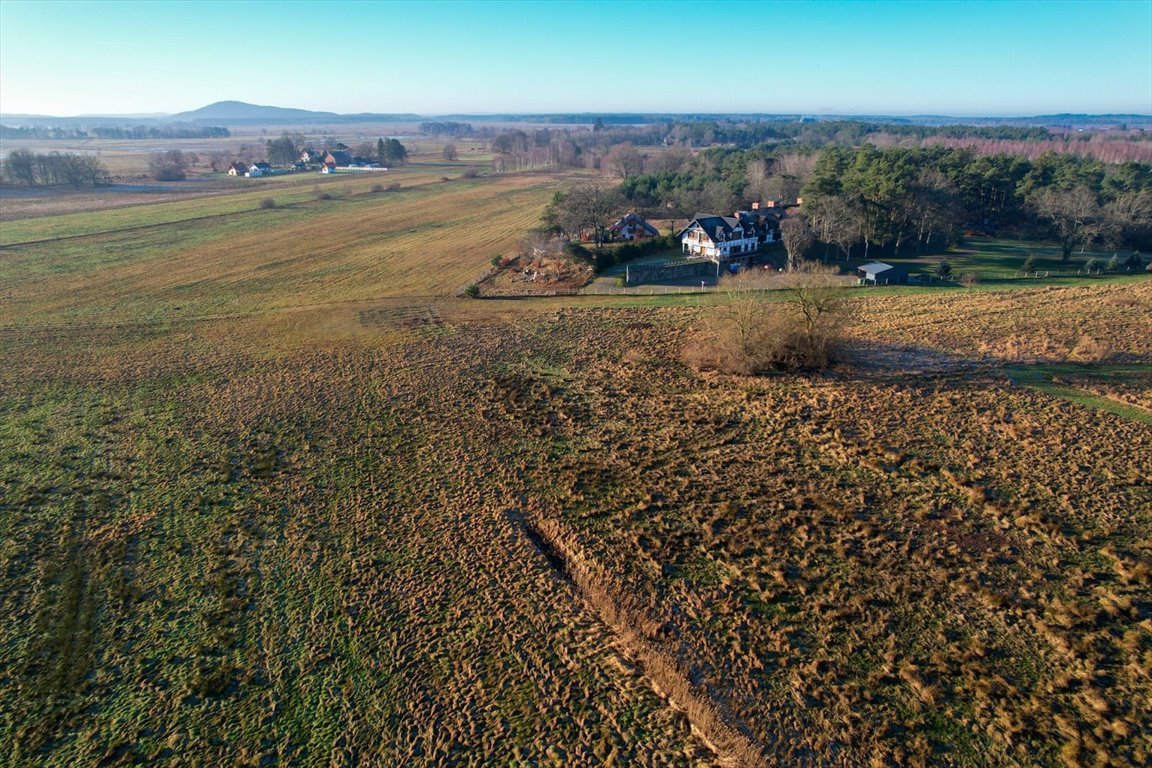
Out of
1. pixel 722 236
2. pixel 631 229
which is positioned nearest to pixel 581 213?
pixel 631 229

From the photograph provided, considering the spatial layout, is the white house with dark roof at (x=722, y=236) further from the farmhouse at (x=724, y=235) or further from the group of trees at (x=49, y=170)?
the group of trees at (x=49, y=170)

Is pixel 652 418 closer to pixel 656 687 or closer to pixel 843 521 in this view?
pixel 843 521

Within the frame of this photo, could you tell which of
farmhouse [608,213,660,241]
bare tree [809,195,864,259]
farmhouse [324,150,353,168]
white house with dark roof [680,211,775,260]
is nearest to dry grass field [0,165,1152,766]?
bare tree [809,195,864,259]

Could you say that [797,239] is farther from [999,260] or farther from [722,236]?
[999,260]

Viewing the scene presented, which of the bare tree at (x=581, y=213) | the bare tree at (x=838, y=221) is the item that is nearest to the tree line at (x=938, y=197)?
the bare tree at (x=838, y=221)

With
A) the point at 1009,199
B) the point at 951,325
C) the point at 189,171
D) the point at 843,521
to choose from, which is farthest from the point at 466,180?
the point at 843,521
